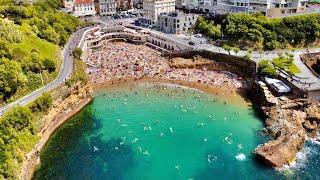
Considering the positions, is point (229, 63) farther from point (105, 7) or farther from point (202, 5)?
point (105, 7)

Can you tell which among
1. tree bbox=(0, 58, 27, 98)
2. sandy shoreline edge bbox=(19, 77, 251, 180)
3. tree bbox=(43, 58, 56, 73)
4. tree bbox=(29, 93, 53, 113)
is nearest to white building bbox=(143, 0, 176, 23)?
sandy shoreline edge bbox=(19, 77, 251, 180)

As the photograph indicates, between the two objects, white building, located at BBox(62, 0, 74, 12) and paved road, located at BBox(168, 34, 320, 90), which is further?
white building, located at BBox(62, 0, 74, 12)

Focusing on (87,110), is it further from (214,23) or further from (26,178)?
(214,23)

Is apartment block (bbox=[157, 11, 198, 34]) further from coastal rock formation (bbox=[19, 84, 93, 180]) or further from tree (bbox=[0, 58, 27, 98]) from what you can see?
tree (bbox=[0, 58, 27, 98])

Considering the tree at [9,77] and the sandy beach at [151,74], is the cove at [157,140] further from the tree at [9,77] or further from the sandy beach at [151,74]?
the tree at [9,77]

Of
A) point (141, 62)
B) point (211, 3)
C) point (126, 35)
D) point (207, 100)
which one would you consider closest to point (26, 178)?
point (207, 100)

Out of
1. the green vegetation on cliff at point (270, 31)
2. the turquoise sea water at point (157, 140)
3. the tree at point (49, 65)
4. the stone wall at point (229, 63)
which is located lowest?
the turquoise sea water at point (157, 140)

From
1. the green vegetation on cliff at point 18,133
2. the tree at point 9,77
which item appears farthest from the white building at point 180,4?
the green vegetation on cliff at point 18,133
